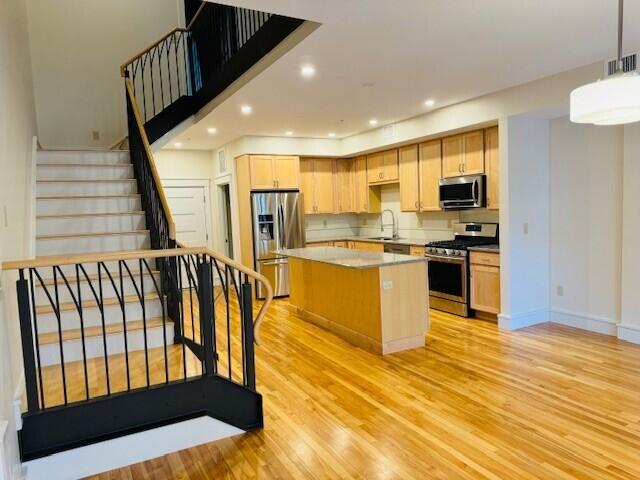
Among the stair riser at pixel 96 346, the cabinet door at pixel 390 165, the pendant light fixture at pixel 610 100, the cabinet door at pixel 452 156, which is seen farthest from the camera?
the cabinet door at pixel 390 165

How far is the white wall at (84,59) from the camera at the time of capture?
6.19 metres

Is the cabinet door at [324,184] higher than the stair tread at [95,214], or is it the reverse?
the cabinet door at [324,184]

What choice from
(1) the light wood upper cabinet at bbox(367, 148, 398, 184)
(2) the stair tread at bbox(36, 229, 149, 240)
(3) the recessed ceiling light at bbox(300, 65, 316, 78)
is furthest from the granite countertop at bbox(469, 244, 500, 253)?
(2) the stair tread at bbox(36, 229, 149, 240)

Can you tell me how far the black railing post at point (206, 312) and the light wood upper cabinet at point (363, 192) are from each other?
5064mm

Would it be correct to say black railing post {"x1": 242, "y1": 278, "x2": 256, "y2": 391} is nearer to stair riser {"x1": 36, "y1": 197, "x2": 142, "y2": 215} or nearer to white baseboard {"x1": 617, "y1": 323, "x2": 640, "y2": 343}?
stair riser {"x1": 36, "y1": 197, "x2": 142, "y2": 215}

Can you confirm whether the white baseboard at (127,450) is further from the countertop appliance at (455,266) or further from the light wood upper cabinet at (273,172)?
the light wood upper cabinet at (273,172)

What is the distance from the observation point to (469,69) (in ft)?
12.8

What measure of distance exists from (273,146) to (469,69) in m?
3.66

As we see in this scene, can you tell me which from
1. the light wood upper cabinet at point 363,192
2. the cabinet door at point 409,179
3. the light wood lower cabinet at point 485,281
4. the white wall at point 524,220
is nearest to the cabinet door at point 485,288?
the light wood lower cabinet at point 485,281

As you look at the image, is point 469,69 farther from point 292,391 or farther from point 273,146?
point 273,146

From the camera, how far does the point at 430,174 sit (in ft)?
19.8

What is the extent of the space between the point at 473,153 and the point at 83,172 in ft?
14.9

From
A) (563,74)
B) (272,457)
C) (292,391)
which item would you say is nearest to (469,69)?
(563,74)

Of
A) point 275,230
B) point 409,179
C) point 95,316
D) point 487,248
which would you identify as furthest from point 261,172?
point 95,316
